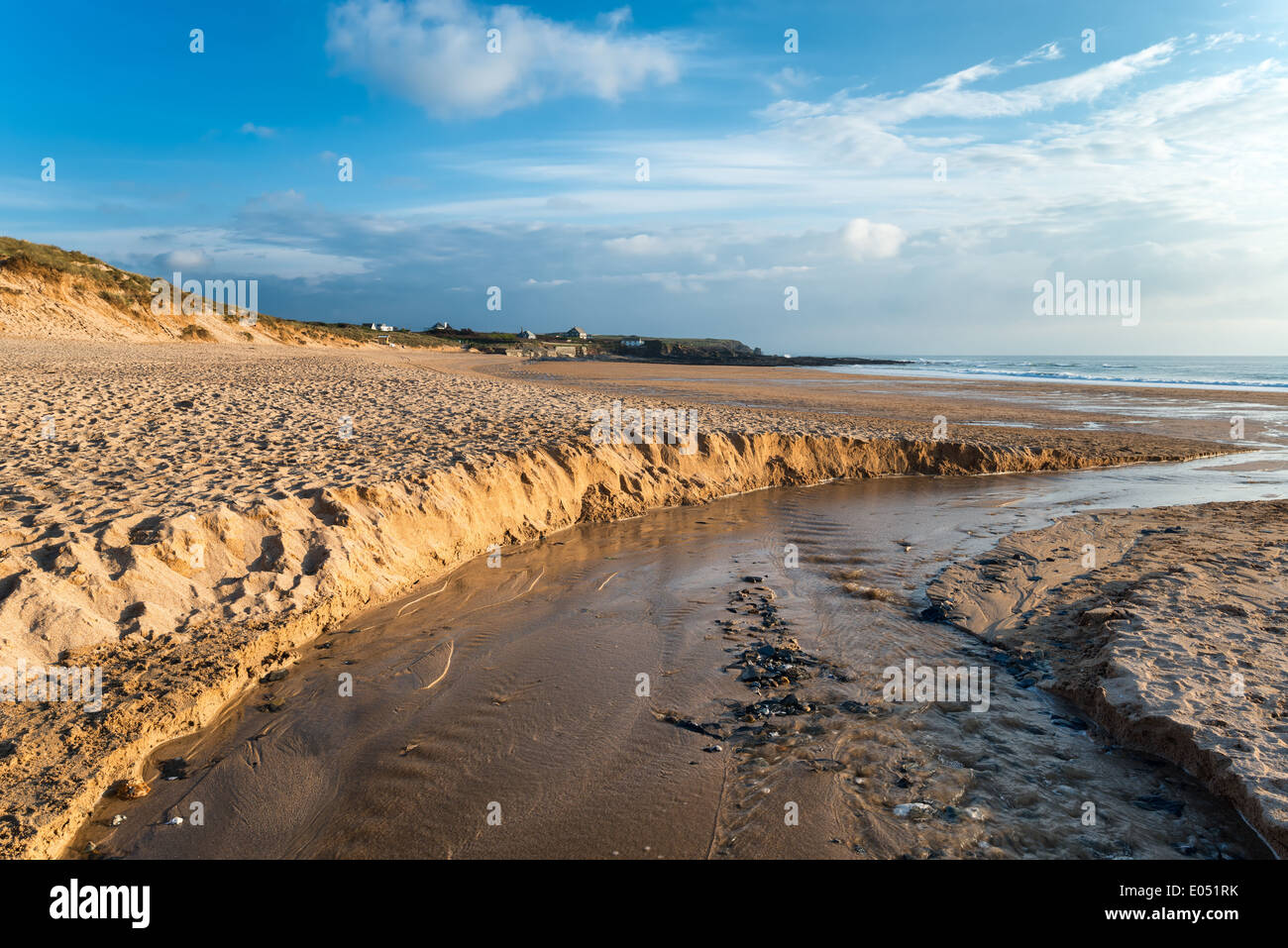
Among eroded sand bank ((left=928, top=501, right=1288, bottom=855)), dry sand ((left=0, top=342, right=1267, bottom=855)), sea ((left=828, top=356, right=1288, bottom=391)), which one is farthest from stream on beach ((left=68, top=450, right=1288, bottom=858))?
sea ((left=828, top=356, right=1288, bottom=391))

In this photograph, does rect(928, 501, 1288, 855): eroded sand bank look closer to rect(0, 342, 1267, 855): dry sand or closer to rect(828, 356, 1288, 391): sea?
rect(0, 342, 1267, 855): dry sand

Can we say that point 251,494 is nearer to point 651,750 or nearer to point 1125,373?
point 651,750

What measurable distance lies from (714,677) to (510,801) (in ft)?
6.59

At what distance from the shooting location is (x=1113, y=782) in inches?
153

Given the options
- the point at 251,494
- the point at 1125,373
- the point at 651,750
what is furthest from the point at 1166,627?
the point at 1125,373

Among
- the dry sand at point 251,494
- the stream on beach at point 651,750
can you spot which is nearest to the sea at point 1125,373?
the dry sand at point 251,494

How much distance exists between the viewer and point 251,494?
674cm

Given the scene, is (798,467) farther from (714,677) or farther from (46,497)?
(46,497)

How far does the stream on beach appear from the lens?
11.4 ft

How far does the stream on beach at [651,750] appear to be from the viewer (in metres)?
3.48
